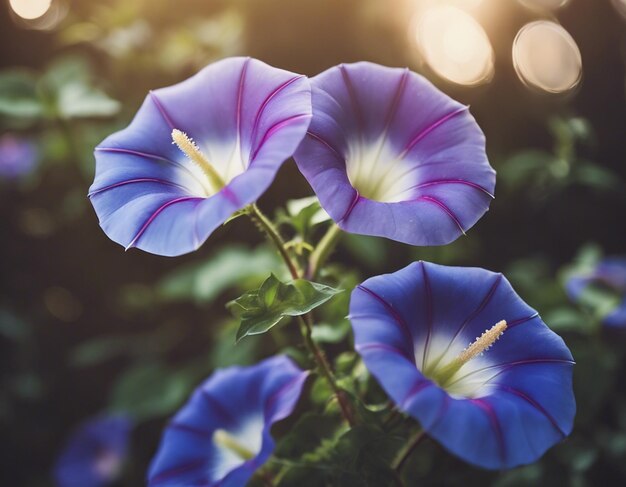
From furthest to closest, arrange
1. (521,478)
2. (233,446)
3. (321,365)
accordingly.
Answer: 1. (521,478)
2. (233,446)
3. (321,365)

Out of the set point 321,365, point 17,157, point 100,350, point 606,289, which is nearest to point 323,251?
point 321,365

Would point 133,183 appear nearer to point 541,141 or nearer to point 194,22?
point 194,22

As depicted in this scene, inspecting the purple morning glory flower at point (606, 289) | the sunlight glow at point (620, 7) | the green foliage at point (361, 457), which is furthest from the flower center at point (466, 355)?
the sunlight glow at point (620, 7)

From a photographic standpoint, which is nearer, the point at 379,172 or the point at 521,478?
the point at 379,172

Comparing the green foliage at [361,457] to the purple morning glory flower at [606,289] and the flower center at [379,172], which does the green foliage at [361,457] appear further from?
the purple morning glory flower at [606,289]

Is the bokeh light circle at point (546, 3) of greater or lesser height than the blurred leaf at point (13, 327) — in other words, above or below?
above

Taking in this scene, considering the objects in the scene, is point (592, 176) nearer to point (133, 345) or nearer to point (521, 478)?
point (521, 478)
